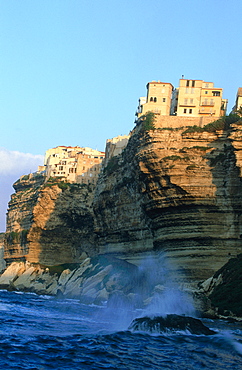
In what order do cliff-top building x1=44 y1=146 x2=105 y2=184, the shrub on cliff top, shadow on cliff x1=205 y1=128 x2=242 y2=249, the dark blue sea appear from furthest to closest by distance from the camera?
cliff-top building x1=44 y1=146 x2=105 y2=184 < the shrub on cliff top < shadow on cliff x1=205 y1=128 x2=242 y2=249 < the dark blue sea

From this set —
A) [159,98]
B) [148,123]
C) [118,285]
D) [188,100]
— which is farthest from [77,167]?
[148,123]

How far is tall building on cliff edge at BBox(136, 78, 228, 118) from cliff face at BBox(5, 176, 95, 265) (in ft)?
113

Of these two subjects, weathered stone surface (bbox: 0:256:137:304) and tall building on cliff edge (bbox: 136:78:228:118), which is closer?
weathered stone surface (bbox: 0:256:137:304)

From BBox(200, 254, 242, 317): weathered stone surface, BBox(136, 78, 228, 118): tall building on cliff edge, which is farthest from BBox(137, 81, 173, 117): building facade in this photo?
BBox(200, 254, 242, 317): weathered stone surface

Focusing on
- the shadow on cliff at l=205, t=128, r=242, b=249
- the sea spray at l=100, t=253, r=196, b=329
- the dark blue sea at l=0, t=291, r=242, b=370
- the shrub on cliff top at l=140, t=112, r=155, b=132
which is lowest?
the dark blue sea at l=0, t=291, r=242, b=370

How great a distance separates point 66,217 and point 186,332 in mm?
73794

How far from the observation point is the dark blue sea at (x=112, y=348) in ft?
75.2

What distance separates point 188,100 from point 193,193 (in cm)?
1895

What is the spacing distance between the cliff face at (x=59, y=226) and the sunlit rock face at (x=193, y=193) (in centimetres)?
4194

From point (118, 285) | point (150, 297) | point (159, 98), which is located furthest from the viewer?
point (159, 98)

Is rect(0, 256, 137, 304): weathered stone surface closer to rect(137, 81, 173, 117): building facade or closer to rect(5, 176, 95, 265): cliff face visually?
rect(5, 176, 95, 265): cliff face

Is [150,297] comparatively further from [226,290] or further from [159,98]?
[159,98]

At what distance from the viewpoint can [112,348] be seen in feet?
85.5

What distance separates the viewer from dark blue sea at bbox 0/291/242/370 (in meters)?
22.9
